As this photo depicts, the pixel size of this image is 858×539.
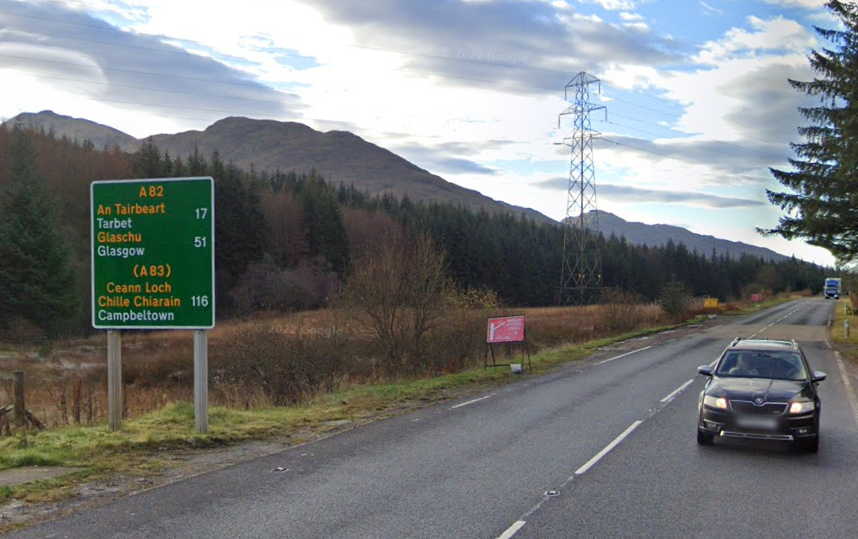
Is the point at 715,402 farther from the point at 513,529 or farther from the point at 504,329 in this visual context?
the point at 504,329

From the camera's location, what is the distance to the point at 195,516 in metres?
7.01

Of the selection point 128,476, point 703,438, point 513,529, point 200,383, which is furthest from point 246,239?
point 513,529

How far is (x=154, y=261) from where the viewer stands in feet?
37.0

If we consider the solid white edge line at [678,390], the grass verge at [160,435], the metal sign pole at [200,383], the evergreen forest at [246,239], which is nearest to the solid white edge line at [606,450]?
the solid white edge line at [678,390]

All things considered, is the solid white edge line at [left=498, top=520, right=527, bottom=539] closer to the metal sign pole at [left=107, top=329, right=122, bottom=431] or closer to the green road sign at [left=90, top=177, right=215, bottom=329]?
the green road sign at [left=90, top=177, right=215, bottom=329]

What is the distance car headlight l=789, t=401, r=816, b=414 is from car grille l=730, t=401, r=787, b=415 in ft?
0.33

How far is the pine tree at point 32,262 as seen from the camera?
45.4 metres

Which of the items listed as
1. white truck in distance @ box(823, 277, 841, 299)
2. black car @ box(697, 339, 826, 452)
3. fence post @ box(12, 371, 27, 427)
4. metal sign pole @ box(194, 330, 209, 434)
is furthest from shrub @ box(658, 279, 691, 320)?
white truck in distance @ box(823, 277, 841, 299)

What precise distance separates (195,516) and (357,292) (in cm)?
1769

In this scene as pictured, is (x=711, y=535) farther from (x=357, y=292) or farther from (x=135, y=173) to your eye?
(x=135, y=173)

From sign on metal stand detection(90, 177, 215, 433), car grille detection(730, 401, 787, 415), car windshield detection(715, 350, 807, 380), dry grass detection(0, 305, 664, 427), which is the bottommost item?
dry grass detection(0, 305, 664, 427)

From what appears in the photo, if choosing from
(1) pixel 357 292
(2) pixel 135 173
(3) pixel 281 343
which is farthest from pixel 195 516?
(2) pixel 135 173

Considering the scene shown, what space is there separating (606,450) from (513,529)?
13.3 ft

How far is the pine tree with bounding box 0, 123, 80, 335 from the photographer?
45406 millimetres
